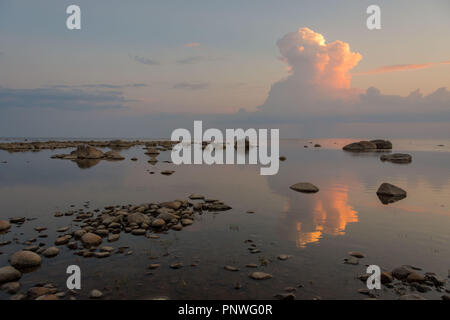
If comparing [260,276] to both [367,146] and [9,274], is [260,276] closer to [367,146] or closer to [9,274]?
[9,274]

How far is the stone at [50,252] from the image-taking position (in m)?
11.6

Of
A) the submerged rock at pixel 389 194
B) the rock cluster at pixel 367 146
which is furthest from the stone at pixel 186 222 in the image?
the rock cluster at pixel 367 146

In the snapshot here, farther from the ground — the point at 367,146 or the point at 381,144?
the point at 381,144

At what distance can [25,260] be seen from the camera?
10.7 meters

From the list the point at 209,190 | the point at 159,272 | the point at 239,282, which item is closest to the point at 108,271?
the point at 159,272

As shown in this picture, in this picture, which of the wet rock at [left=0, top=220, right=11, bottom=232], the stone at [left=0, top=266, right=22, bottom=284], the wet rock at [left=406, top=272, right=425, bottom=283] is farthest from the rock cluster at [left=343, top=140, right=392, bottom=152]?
the stone at [left=0, top=266, right=22, bottom=284]

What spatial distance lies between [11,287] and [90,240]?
161 inches

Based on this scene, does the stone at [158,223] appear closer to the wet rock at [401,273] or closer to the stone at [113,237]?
the stone at [113,237]

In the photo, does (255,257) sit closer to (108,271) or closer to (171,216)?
(108,271)

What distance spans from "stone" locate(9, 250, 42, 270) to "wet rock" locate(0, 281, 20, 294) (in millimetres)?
1434

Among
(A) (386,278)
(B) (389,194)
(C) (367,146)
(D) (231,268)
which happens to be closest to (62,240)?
(D) (231,268)

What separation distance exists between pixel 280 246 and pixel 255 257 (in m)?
1.84

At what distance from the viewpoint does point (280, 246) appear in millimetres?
13227
